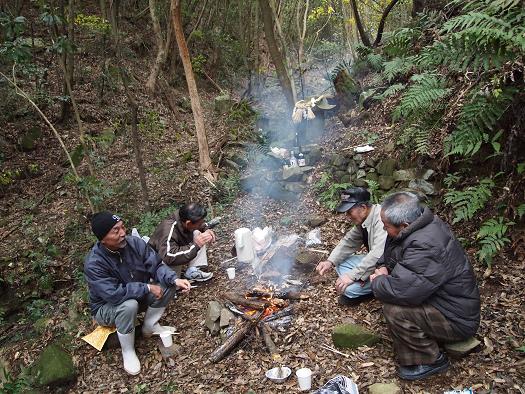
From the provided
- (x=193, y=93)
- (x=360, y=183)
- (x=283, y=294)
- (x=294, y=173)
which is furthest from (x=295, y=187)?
(x=283, y=294)

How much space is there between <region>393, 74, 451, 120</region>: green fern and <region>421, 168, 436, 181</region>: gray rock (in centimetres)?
89

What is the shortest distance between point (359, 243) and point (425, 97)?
8.21 ft

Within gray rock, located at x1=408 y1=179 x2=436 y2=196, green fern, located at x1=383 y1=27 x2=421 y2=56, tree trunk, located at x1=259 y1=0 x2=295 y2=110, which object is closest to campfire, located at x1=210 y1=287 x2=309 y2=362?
gray rock, located at x1=408 y1=179 x2=436 y2=196

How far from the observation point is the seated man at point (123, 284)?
4.03 m

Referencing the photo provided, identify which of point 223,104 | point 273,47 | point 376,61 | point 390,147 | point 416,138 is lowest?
point 390,147

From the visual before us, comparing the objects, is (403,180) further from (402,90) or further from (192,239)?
(192,239)

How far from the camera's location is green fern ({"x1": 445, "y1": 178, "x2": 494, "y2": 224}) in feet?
14.6

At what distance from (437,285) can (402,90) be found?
5.61 m

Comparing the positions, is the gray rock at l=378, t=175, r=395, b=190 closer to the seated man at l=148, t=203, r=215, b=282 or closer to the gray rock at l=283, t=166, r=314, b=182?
the gray rock at l=283, t=166, r=314, b=182

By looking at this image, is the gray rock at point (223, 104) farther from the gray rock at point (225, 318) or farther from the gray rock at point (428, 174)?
the gray rock at point (225, 318)

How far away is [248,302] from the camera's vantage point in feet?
15.1

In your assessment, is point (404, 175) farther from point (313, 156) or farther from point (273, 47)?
point (273, 47)

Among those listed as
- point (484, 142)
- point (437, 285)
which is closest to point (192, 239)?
point (437, 285)

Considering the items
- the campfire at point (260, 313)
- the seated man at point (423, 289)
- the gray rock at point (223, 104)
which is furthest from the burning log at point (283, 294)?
the gray rock at point (223, 104)
